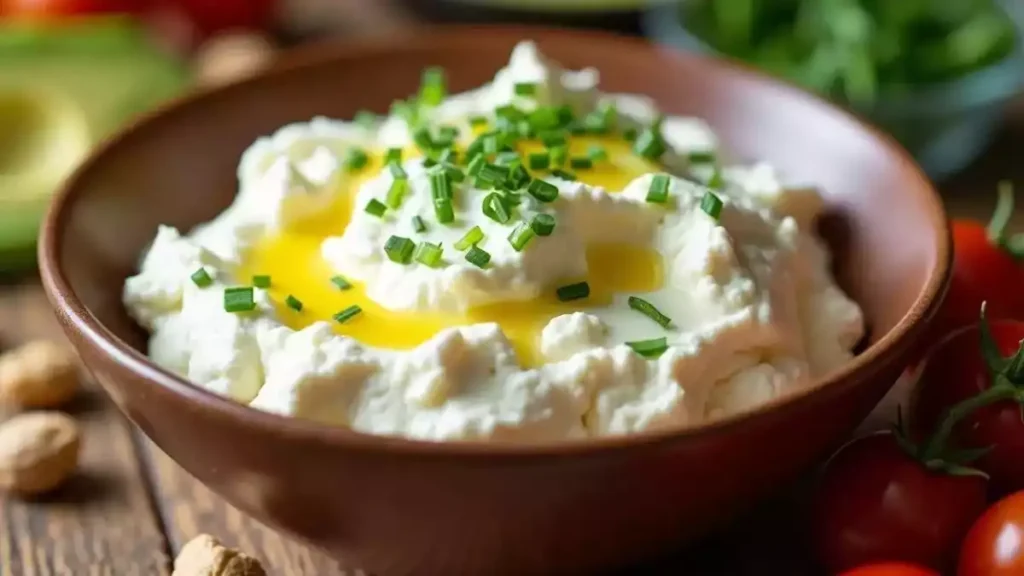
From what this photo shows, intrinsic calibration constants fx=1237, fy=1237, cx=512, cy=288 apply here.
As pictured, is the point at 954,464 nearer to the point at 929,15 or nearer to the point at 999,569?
the point at 999,569

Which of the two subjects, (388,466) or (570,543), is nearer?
(388,466)

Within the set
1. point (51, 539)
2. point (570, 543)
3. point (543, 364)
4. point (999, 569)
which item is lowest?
point (51, 539)

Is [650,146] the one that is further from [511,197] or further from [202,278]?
[202,278]

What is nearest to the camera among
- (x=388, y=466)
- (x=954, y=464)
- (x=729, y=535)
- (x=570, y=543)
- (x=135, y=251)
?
(x=388, y=466)

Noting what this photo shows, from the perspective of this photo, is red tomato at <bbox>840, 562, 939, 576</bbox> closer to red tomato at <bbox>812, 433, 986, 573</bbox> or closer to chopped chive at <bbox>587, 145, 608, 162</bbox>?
red tomato at <bbox>812, 433, 986, 573</bbox>

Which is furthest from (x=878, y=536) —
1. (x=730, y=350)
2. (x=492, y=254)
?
(x=492, y=254)

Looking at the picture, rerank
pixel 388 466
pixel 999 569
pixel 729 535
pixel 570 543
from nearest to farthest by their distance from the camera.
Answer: pixel 388 466
pixel 570 543
pixel 999 569
pixel 729 535

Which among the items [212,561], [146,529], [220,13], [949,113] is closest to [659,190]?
[212,561]
